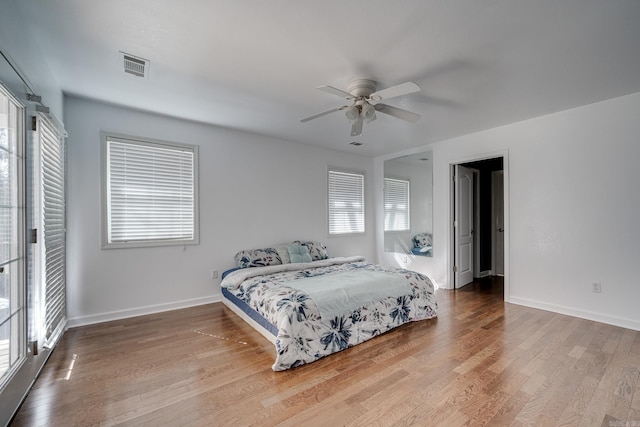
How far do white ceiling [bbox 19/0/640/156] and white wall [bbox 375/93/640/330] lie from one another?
354mm

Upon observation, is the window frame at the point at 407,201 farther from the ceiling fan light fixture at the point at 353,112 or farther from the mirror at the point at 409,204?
the ceiling fan light fixture at the point at 353,112

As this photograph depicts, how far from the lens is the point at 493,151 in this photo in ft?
13.6

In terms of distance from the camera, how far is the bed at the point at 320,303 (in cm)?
243

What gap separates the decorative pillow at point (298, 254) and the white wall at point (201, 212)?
0.37 metres

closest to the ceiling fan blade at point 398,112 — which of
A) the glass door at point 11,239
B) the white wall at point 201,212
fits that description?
the white wall at point 201,212

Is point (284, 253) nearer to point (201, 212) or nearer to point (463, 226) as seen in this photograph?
point (201, 212)

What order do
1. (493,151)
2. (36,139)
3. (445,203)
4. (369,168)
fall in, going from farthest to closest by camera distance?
(369,168) → (445,203) → (493,151) → (36,139)

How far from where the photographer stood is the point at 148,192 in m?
3.60

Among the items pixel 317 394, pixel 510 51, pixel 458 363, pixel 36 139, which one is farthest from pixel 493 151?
pixel 36 139

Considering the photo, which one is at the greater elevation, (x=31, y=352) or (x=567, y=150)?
(x=567, y=150)

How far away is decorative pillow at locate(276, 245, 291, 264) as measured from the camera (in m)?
4.32

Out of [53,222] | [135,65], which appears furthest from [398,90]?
[53,222]

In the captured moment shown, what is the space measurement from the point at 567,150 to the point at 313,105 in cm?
312

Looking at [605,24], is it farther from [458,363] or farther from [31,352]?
[31,352]
